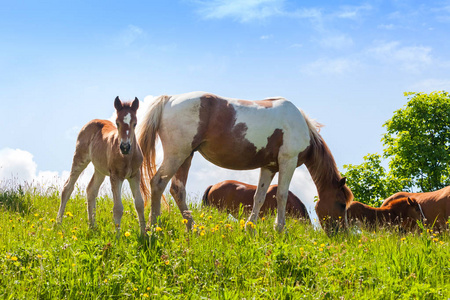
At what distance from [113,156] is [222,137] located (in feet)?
6.48

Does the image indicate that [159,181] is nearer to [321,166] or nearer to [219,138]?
[219,138]

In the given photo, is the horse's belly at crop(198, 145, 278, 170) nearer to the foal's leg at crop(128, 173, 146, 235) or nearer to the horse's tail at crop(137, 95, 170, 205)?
the horse's tail at crop(137, 95, 170, 205)

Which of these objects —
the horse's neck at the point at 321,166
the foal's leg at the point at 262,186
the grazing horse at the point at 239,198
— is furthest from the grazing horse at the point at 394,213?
the foal's leg at the point at 262,186

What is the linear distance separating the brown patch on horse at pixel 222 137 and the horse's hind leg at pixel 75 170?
243cm

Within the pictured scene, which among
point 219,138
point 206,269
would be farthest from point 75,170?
point 206,269

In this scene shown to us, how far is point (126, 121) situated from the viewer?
6.89m

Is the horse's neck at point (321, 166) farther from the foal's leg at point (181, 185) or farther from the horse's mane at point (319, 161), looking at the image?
the foal's leg at point (181, 185)

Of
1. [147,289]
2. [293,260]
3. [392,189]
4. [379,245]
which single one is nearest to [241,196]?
[379,245]

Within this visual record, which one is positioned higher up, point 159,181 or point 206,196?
point 159,181

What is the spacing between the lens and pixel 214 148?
8156mm

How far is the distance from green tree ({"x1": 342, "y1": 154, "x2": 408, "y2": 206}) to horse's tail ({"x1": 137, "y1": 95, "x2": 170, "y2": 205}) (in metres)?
19.1

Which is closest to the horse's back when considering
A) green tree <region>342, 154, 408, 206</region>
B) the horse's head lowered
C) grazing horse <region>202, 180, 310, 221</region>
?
grazing horse <region>202, 180, 310, 221</region>

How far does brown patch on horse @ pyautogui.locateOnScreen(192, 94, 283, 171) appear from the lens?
8.06 metres

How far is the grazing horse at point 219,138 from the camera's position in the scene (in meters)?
7.94
